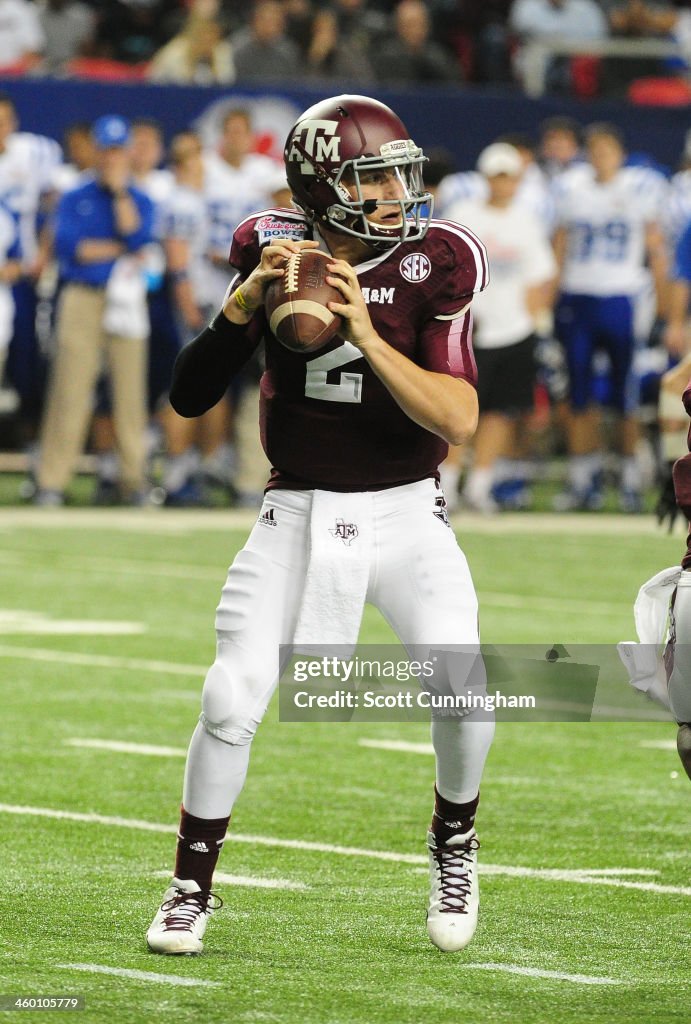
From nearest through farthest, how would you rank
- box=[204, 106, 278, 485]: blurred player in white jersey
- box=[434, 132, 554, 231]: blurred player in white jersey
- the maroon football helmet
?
the maroon football helmet → box=[204, 106, 278, 485]: blurred player in white jersey → box=[434, 132, 554, 231]: blurred player in white jersey

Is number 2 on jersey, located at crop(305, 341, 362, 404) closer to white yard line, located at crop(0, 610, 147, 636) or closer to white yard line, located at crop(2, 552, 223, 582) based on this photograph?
white yard line, located at crop(0, 610, 147, 636)

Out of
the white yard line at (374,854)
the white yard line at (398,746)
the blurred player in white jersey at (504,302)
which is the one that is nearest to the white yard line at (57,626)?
the white yard line at (398,746)

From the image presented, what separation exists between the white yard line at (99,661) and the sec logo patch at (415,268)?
3.78 metres

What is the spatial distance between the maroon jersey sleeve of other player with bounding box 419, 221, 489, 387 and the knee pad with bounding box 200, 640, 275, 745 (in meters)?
0.70

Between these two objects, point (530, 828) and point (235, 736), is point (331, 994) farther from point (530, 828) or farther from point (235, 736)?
point (530, 828)

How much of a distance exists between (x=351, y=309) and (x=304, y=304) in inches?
3.7

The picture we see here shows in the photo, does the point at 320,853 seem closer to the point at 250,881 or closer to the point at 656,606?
the point at 250,881

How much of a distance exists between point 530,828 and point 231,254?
1.92 meters

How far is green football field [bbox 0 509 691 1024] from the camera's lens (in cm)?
397

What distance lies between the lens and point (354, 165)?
4281 millimetres

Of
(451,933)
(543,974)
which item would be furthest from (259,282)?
(543,974)

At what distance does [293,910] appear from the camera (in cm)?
463

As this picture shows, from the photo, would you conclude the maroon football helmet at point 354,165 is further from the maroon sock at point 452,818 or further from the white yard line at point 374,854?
the white yard line at point 374,854

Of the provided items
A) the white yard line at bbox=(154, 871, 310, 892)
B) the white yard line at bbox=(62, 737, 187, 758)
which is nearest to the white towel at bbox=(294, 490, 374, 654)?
the white yard line at bbox=(154, 871, 310, 892)
